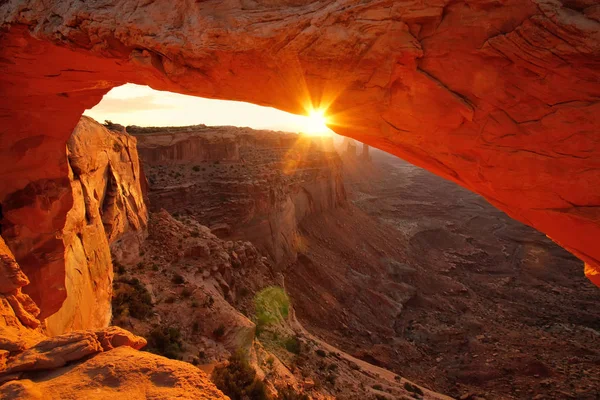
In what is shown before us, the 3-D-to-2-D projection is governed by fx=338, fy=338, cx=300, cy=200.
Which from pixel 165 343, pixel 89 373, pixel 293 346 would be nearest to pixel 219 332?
pixel 165 343

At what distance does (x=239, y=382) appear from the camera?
8.03 metres

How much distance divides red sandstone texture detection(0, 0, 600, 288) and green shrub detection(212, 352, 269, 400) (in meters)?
6.28

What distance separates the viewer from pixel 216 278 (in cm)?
1358

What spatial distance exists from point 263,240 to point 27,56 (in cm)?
2083

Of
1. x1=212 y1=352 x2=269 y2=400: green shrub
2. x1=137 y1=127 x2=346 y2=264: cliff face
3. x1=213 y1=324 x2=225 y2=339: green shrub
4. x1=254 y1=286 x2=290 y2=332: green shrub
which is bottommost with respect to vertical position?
x1=212 y1=352 x2=269 y2=400: green shrub

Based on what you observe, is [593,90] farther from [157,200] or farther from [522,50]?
[157,200]

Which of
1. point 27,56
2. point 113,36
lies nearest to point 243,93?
point 113,36

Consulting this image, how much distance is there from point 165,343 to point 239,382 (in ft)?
7.58

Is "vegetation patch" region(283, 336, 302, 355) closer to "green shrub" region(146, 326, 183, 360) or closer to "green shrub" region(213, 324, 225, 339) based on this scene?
"green shrub" region(213, 324, 225, 339)

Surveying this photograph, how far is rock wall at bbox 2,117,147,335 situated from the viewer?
23.1ft

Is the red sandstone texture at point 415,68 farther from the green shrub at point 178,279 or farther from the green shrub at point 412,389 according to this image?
the green shrub at point 412,389

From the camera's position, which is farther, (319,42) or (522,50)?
(319,42)

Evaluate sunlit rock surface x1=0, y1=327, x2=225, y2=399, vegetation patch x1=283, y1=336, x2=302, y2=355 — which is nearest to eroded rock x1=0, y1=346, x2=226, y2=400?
sunlit rock surface x1=0, y1=327, x2=225, y2=399

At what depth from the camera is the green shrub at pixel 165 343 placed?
8.55m
